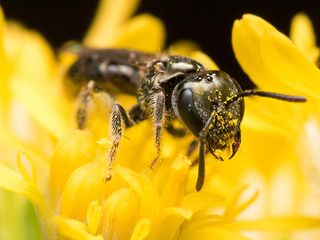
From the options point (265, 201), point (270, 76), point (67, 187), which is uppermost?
point (270, 76)

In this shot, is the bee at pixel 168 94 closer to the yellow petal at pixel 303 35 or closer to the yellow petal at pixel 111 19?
the yellow petal at pixel 303 35

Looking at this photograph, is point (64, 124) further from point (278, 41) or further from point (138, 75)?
point (278, 41)

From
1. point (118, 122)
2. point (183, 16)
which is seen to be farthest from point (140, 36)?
point (183, 16)

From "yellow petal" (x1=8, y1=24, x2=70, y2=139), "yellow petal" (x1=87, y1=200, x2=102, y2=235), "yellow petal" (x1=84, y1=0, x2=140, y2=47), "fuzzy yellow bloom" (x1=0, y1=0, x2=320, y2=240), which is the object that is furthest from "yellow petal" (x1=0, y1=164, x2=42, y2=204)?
"yellow petal" (x1=84, y1=0, x2=140, y2=47)

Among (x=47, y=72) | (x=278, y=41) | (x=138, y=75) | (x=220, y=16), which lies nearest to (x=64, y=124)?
(x=138, y=75)

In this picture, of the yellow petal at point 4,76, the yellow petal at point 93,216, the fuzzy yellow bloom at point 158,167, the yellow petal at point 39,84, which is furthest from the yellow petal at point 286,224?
the yellow petal at point 4,76

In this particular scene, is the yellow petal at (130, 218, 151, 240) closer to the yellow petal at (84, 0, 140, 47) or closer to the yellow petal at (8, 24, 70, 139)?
the yellow petal at (8, 24, 70, 139)
